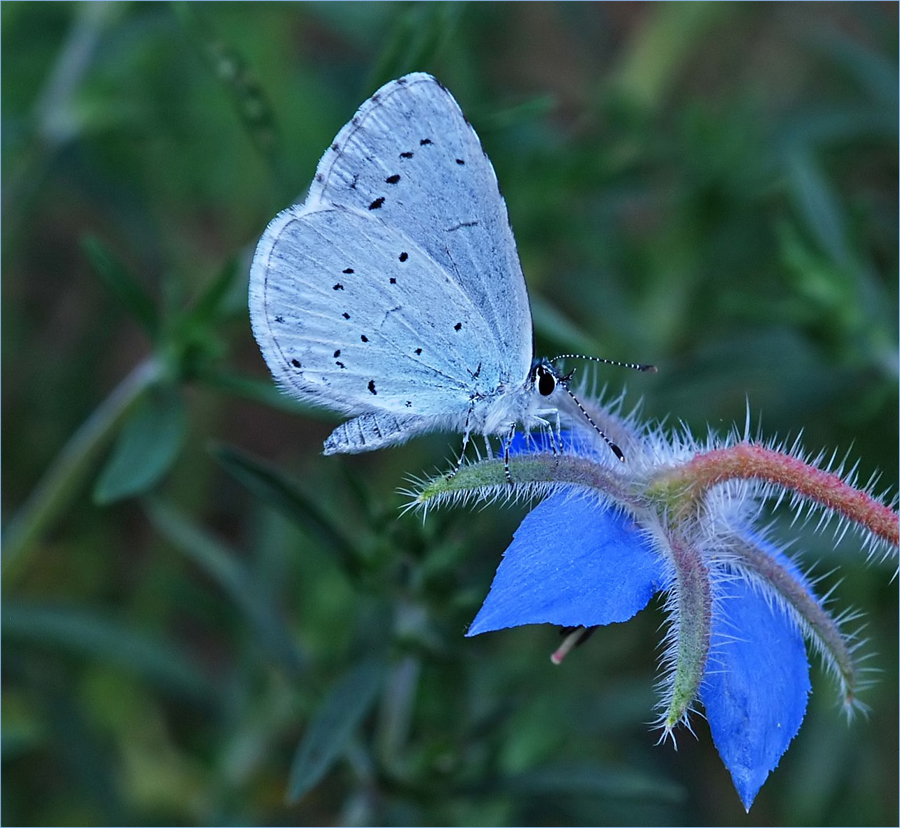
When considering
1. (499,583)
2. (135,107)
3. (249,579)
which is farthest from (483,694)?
(135,107)

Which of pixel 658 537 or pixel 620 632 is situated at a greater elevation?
pixel 658 537

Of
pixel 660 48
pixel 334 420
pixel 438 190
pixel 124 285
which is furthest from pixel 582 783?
pixel 660 48

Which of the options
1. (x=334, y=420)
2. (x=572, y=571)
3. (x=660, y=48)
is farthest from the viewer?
(x=660, y=48)

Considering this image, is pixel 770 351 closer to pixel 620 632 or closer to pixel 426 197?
pixel 620 632

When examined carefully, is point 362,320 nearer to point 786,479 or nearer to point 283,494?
point 283,494

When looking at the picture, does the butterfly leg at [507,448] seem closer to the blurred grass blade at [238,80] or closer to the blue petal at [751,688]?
the blue petal at [751,688]

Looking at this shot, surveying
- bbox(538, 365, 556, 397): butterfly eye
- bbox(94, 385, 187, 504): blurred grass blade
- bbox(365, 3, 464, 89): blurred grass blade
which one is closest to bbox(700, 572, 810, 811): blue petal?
bbox(538, 365, 556, 397): butterfly eye
